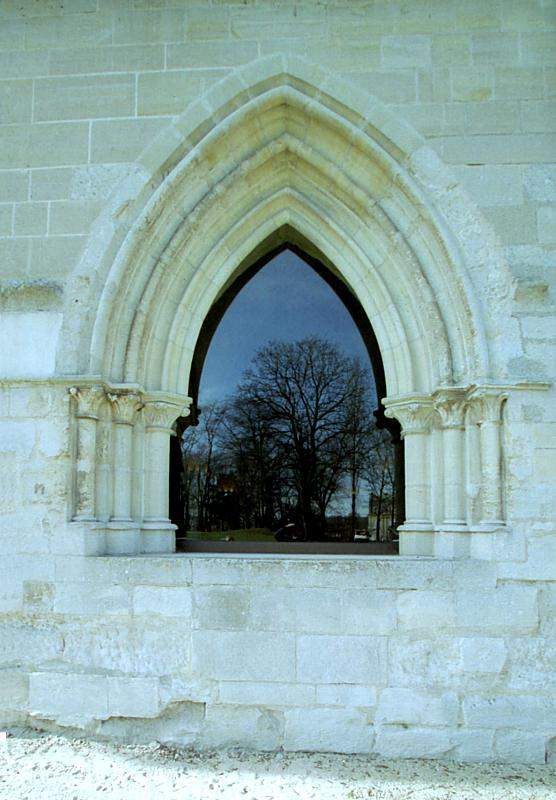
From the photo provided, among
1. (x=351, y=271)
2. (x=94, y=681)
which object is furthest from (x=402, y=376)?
(x=94, y=681)

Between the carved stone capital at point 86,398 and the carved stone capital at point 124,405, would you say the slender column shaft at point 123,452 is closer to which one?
the carved stone capital at point 124,405

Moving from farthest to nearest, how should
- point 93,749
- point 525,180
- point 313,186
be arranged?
point 313,186, point 525,180, point 93,749

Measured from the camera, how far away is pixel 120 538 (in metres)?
3.76

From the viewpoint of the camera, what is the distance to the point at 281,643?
3512 millimetres

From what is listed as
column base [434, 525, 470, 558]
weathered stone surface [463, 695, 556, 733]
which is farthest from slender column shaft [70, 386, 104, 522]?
weathered stone surface [463, 695, 556, 733]

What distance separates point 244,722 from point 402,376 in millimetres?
2164

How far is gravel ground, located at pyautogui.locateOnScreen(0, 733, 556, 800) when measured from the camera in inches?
118

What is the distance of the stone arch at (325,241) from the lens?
370 cm

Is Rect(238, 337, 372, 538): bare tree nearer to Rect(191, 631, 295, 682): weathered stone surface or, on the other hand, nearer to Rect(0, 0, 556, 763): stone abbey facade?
Rect(0, 0, 556, 763): stone abbey facade

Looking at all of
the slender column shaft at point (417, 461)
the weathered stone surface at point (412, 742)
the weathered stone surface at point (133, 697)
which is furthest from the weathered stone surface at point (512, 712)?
the weathered stone surface at point (133, 697)

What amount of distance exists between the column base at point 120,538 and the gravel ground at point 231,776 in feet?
3.34

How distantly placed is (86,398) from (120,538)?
2.76ft

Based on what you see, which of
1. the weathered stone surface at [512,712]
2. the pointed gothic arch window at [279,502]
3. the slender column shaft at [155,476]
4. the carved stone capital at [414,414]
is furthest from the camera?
the pointed gothic arch window at [279,502]

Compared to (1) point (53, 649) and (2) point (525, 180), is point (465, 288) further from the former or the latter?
(1) point (53, 649)
